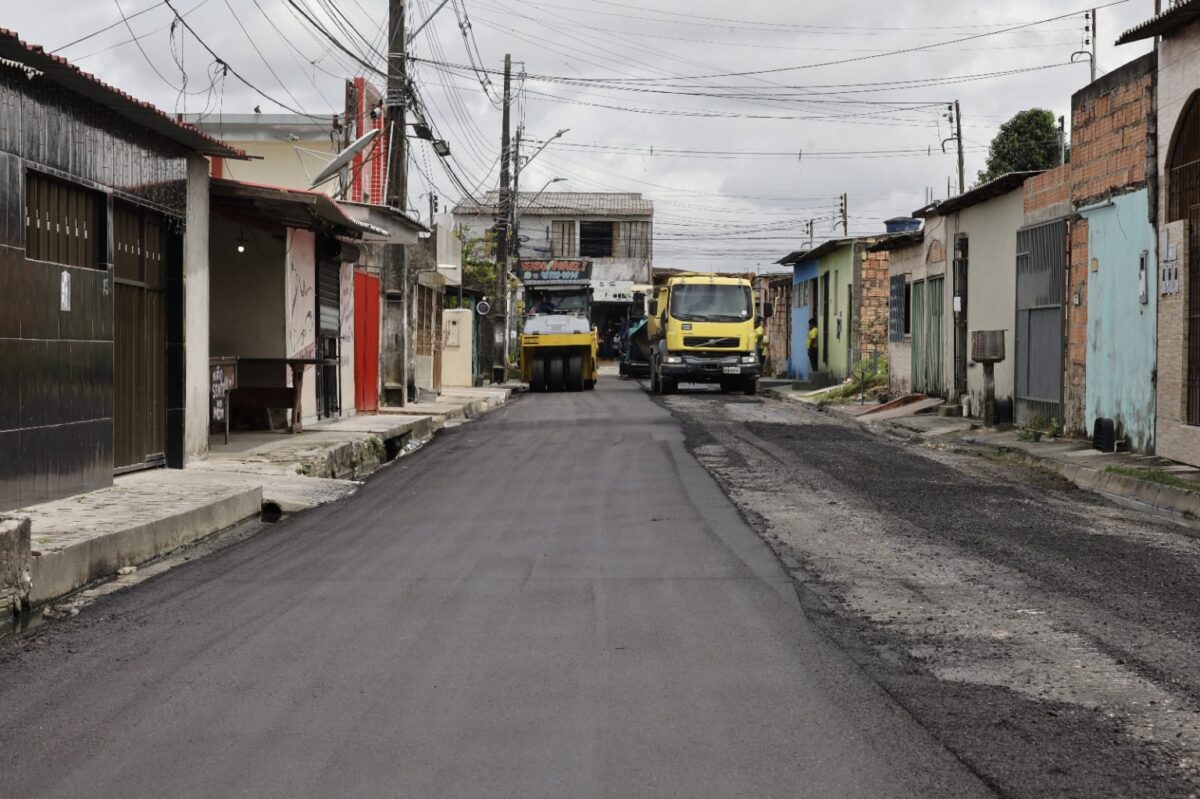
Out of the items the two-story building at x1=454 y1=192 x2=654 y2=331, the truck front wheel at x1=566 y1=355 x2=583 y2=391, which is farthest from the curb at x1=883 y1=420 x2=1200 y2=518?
the two-story building at x1=454 y1=192 x2=654 y2=331

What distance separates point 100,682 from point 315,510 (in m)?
6.49

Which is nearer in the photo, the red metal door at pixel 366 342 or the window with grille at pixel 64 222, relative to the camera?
the window with grille at pixel 64 222

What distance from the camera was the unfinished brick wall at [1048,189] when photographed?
20.0 m

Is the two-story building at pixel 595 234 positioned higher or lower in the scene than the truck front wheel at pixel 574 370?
higher

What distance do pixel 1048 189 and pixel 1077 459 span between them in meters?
6.05

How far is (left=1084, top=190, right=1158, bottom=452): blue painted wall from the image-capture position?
16.5 metres

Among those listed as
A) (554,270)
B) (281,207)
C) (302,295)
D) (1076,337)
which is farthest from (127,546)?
(554,270)

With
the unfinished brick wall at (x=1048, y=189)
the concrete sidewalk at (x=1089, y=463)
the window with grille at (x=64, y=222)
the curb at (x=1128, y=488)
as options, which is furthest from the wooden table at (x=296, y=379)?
the unfinished brick wall at (x=1048, y=189)

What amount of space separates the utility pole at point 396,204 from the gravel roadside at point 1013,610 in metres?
11.3

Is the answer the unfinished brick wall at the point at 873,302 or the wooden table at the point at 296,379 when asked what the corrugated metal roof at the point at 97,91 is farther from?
the unfinished brick wall at the point at 873,302

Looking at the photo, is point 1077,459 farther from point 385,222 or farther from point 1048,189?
point 385,222

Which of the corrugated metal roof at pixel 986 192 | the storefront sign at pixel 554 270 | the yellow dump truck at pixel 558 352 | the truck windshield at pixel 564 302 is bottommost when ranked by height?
the yellow dump truck at pixel 558 352

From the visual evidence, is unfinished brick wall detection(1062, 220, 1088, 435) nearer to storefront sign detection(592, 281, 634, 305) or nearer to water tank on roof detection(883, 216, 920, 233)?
water tank on roof detection(883, 216, 920, 233)

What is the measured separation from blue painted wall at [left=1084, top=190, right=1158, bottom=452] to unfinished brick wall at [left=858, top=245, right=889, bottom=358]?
18.5 metres
